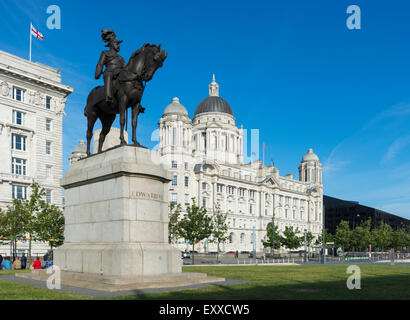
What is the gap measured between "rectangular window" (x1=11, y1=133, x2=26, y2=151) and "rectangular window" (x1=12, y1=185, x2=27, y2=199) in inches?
226

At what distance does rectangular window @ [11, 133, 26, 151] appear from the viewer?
62.2m

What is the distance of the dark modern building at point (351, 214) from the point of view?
158 meters

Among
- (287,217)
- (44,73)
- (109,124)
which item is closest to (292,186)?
(287,217)

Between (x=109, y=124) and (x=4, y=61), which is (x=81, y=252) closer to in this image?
(x=109, y=124)

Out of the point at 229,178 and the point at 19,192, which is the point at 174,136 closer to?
the point at 229,178

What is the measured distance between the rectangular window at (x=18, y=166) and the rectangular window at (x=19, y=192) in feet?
7.68

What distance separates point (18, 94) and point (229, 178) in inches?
2420

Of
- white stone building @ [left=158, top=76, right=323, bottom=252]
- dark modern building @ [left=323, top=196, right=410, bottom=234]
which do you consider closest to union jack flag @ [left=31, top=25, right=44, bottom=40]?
white stone building @ [left=158, top=76, right=323, bottom=252]

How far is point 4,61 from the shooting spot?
6222 centimetres

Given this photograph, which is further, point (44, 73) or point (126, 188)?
point (44, 73)

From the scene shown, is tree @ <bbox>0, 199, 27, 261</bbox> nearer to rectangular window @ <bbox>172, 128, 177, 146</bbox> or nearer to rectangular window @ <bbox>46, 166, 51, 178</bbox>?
rectangular window @ <bbox>46, 166, 51, 178</bbox>

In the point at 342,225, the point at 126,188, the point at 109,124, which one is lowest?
the point at 342,225

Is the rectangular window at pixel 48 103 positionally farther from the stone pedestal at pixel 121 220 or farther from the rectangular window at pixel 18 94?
the stone pedestal at pixel 121 220
